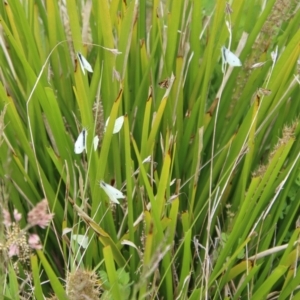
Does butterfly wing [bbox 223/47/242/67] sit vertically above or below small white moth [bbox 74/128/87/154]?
above

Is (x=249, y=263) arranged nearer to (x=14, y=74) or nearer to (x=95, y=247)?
(x=95, y=247)

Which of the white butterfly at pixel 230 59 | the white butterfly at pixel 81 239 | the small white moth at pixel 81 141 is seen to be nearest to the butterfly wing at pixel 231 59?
the white butterfly at pixel 230 59

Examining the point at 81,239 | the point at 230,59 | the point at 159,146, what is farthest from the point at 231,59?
the point at 81,239

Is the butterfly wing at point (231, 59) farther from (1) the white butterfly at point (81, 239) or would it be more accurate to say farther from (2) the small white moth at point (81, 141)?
(1) the white butterfly at point (81, 239)

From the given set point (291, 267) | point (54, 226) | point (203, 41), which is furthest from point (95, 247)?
point (203, 41)

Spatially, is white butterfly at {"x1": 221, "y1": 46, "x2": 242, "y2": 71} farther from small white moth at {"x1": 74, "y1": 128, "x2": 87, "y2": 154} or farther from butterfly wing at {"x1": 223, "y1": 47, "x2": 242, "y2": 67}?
small white moth at {"x1": 74, "y1": 128, "x2": 87, "y2": 154}

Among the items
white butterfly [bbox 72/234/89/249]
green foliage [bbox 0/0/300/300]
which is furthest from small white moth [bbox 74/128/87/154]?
white butterfly [bbox 72/234/89/249]

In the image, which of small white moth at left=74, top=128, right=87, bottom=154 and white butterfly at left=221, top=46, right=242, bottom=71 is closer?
small white moth at left=74, top=128, right=87, bottom=154

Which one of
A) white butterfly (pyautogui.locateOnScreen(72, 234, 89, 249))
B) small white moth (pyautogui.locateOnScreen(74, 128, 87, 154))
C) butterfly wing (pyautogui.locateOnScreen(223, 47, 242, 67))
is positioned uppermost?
butterfly wing (pyautogui.locateOnScreen(223, 47, 242, 67))
